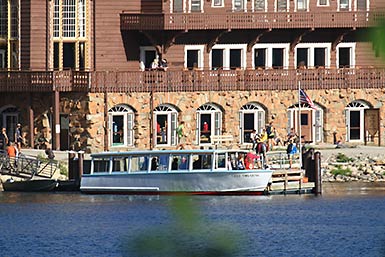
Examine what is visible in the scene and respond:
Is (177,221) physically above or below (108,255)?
above

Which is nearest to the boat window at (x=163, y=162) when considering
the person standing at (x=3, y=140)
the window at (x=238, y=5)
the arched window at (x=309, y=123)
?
the person standing at (x=3, y=140)

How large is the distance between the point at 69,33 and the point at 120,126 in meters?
5.12

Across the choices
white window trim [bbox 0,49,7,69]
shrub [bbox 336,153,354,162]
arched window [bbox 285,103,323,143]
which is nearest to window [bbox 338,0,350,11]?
arched window [bbox 285,103,323,143]

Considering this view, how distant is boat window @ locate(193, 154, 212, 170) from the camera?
47594mm

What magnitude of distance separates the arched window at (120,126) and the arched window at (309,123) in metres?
7.98

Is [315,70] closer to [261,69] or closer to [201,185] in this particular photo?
[261,69]

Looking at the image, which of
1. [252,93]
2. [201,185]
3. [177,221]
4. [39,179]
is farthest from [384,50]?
[252,93]

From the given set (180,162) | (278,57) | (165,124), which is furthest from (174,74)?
(180,162)

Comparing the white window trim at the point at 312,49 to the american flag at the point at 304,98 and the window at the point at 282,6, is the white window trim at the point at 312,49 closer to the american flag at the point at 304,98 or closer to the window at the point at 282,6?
the window at the point at 282,6

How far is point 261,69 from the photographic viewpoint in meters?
60.2

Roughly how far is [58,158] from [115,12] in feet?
29.9

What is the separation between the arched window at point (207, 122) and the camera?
193 feet

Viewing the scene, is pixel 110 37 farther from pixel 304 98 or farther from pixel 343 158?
pixel 343 158

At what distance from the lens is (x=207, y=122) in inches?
2325
